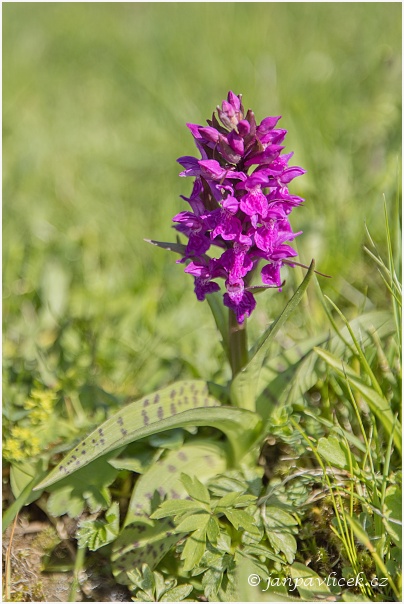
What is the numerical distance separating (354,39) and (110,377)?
3936 mm

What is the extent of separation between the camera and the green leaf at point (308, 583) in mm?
1736

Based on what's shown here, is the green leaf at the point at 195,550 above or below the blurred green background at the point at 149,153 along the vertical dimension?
below

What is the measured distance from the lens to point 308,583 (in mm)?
1775

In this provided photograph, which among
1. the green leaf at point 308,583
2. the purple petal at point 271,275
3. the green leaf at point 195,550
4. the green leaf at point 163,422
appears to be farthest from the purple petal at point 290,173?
the green leaf at point 308,583

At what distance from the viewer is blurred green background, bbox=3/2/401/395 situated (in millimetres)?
2787

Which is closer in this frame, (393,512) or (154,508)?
(393,512)

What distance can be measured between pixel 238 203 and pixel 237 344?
477 millimetres

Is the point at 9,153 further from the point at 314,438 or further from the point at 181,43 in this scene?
the point at 314,438

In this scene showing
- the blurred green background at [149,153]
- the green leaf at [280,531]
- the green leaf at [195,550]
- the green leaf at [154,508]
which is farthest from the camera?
the blurred green background at [149,153]

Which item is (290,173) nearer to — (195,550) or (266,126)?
(266,126)

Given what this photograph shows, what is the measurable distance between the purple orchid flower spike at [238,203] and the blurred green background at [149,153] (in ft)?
1.88

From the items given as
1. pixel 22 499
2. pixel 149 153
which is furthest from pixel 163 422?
pixel 149 153

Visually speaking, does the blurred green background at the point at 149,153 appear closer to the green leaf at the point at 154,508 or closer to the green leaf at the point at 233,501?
the green leaf at the point at 154,508

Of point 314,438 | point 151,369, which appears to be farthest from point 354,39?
point 314,438
